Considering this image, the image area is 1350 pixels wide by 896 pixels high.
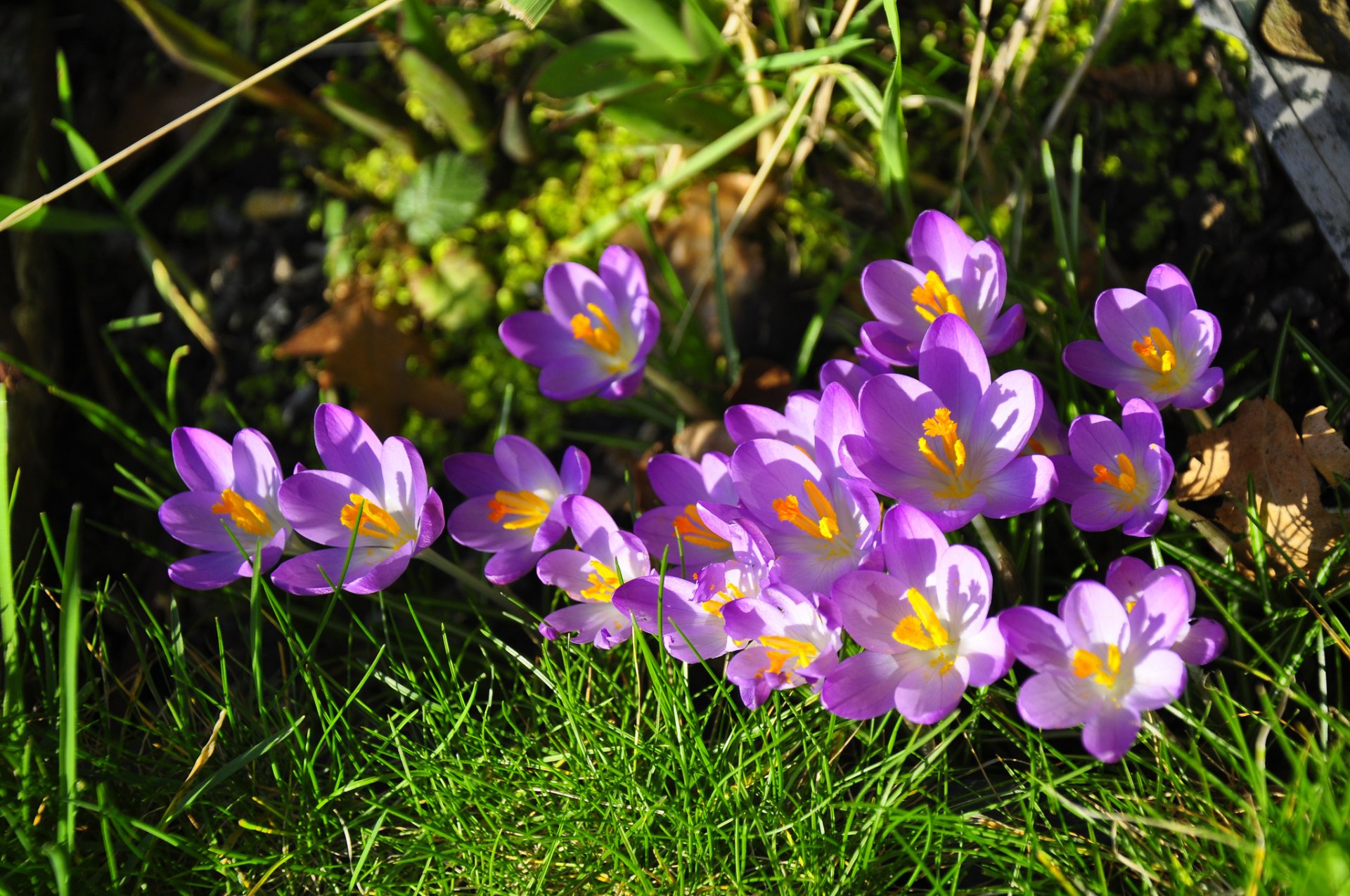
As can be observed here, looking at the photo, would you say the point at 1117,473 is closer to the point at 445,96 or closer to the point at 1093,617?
the point at 1093,617

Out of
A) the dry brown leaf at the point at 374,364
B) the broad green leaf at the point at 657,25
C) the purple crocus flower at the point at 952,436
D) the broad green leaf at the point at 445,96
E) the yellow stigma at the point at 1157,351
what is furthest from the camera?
the dry brown leaf at the point at 374,364

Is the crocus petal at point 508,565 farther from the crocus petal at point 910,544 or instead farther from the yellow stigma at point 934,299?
the yellow stigma at point 934,299

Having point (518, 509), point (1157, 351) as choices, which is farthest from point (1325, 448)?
point (518, 509)

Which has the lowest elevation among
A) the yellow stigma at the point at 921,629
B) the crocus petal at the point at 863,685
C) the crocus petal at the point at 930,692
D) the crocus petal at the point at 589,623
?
the crocus petal at the point at 589,623

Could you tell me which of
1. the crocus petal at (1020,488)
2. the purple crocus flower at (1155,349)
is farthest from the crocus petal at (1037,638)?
the purple crocus flower at (1155,349)

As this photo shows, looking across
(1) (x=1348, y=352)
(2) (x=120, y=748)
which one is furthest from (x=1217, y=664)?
(2) (x=120, y=748)

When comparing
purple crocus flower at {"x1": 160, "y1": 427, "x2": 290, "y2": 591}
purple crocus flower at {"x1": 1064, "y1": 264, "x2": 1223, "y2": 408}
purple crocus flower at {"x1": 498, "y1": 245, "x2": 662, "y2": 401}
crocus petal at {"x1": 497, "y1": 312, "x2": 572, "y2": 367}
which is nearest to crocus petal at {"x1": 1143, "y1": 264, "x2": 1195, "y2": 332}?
purple crocus flower at {"x1": 1064, "y1": 264, "x2": 1223, "y2": 408}

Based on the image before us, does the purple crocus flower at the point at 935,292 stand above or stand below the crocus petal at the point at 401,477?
above
